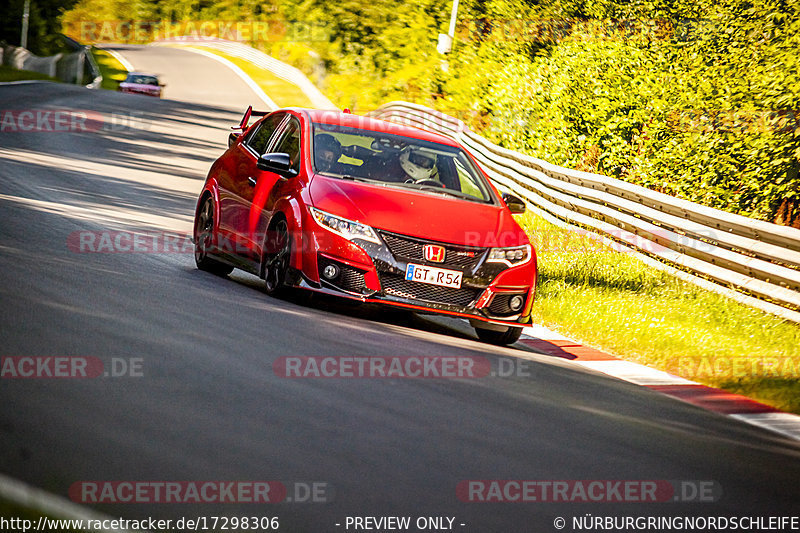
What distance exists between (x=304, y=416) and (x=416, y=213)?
134 inches

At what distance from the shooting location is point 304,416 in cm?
551

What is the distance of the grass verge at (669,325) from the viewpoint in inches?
347

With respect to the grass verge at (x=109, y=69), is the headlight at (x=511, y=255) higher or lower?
higher

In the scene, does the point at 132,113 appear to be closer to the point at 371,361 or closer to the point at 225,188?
the point at 225,188

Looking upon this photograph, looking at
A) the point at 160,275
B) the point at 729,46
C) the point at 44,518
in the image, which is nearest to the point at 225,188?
the point at 160,275

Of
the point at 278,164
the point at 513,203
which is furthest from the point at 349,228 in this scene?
the point at 513,203

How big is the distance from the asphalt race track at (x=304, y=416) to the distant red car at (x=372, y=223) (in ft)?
1.01

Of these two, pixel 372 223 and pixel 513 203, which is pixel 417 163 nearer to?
pixel 513 203

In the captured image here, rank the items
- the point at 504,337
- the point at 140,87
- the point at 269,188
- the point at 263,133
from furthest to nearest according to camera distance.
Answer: the point at 140,87 → the point at 263,133 → the point at 269,188 → the point at 504,337

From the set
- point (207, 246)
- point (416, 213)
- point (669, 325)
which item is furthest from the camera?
point (207, 246)

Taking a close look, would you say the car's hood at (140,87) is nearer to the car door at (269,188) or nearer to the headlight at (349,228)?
the car door at (269,188)

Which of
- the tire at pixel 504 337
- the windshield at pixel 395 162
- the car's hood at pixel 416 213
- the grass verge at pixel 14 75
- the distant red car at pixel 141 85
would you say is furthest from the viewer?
the distant red car at pixel 141 85

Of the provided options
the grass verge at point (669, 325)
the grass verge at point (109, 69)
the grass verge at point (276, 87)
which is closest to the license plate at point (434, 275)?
the grass verge at point (669, 325)

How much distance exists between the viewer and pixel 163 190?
1736 cm
